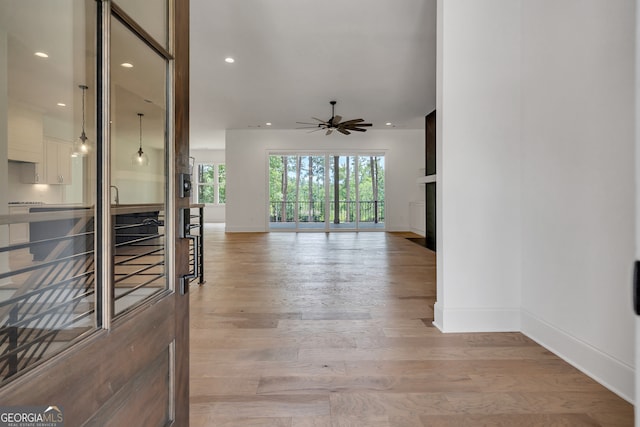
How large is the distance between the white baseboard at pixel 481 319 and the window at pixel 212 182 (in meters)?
11.8

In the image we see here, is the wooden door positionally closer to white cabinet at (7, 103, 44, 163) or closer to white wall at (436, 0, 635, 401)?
white cabinet at (7, 103, 44, 163)

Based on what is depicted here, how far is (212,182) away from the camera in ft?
42.0

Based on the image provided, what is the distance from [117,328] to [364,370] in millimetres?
1310

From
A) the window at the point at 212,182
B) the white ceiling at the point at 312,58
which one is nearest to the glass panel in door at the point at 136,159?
the white ceiling at the point at 312,58

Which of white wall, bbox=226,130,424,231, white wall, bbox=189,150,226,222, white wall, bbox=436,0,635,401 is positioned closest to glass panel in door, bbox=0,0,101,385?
white wall, bbox=436,0,635,401

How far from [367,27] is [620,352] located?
12.3 feet

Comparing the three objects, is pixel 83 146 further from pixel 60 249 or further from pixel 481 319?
pixel 481 319

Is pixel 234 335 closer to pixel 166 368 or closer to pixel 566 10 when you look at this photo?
pixel 166 368

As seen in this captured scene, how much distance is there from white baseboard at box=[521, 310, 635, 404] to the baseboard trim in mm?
75

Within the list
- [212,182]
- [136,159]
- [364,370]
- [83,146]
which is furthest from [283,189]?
[83,146]

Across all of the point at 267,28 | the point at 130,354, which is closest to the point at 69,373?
the point at 130,354

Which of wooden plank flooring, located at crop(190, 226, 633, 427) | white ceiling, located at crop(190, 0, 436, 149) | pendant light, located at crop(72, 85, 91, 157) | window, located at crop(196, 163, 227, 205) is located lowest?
wooden plank flooring, located at crop(190, 226, 633, 427)

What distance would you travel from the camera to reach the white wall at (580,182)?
1.46 meters

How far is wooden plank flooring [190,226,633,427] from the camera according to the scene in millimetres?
1343
